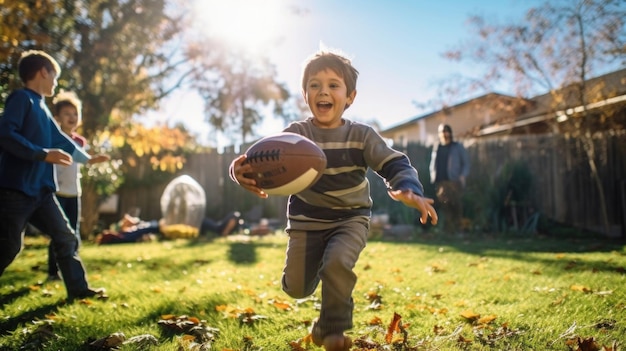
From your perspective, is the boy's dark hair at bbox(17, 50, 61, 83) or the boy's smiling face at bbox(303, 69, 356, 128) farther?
the boy's dark hair at bbox(17, 50, 61, 83)

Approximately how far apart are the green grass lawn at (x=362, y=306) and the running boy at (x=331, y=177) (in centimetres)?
48

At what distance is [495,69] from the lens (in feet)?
35.6

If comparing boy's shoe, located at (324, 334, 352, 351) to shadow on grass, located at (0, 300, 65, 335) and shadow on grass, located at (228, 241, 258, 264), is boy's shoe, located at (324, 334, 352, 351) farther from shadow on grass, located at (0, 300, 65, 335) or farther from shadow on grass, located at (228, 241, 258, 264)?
shadow on grass, located at (228, 241, 258, 264)

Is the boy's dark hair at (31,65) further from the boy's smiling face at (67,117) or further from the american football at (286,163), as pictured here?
the american football at (286,163)

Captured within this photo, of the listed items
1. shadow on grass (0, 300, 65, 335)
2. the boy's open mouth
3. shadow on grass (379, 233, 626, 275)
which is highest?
the boy's open mouth

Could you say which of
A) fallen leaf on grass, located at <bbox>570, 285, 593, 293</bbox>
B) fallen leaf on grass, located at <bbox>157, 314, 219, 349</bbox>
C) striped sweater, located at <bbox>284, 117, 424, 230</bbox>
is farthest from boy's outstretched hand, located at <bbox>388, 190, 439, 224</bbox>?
fallen leaf on grass, located at <bbox>570, 285, 593, 293</bbox>

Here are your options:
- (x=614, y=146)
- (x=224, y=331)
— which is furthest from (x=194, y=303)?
(x=614, y=146)

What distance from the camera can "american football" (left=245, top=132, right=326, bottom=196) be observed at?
2.49 meters

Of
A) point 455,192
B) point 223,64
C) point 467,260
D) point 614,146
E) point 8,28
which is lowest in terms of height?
point 467,260

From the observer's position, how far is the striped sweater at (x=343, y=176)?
2676 mm

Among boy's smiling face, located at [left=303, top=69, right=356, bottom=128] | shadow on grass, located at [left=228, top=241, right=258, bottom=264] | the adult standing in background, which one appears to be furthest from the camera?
the adult standing in background

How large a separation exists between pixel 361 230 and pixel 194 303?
163 centimetres

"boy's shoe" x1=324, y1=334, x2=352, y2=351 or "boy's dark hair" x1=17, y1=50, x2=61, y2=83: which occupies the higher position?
"boy's dark hair" x1=17, y1=50, x2=61, y2=83

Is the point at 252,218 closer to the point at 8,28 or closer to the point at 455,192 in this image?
the point at 455,192
